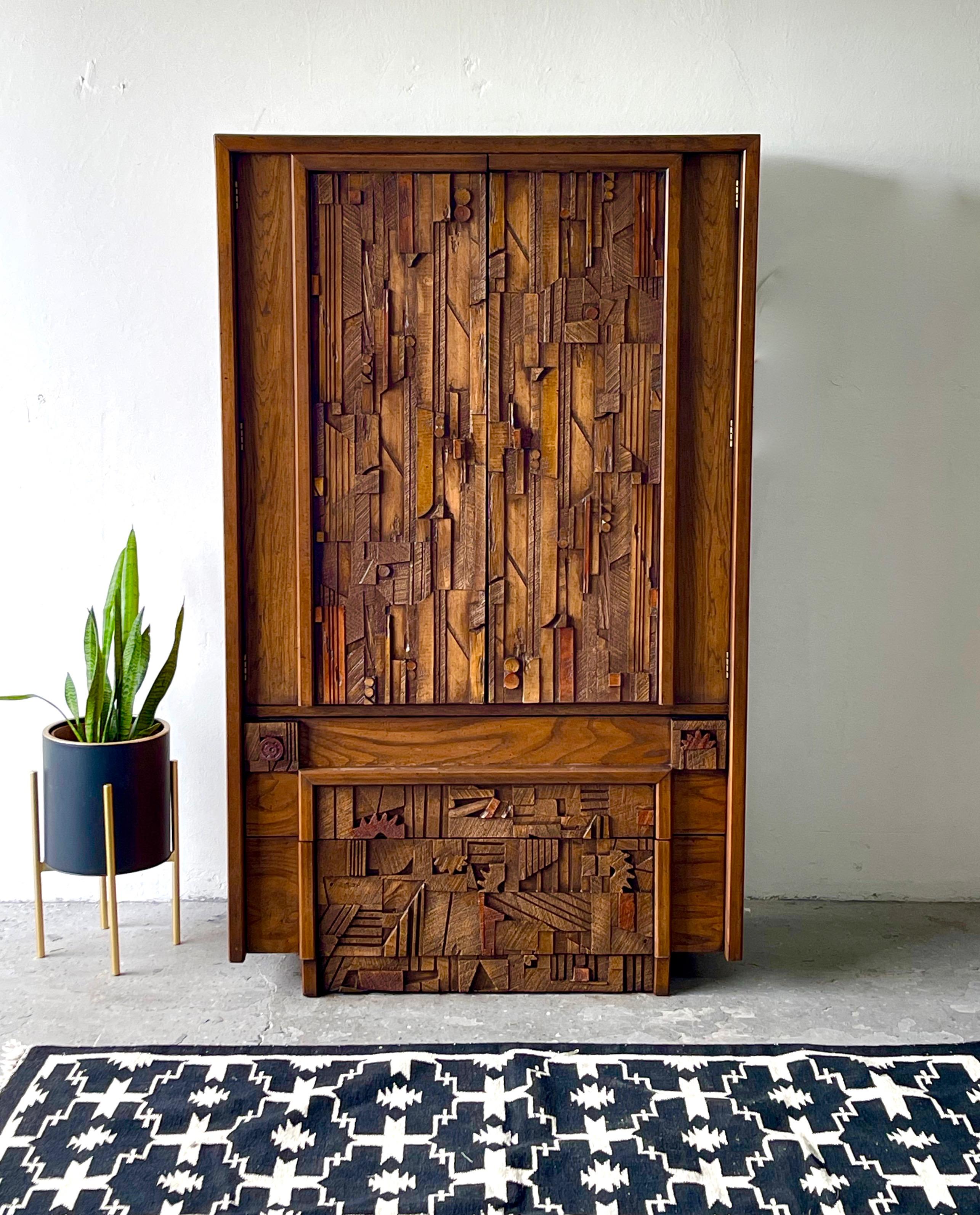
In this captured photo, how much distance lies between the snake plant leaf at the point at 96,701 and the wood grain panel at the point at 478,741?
1.73 feet

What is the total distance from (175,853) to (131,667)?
502mm

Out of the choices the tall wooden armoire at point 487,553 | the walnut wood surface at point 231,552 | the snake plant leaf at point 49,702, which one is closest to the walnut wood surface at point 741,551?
the tall wooden armoire at point 487,553

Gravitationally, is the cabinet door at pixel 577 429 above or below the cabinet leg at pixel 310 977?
above

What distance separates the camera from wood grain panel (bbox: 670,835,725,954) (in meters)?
2.64

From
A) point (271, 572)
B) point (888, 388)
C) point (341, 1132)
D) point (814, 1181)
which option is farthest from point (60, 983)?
point (888, 388)

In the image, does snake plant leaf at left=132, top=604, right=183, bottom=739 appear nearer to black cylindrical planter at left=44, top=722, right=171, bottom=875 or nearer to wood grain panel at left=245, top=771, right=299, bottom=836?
black cylindrical planter at left=44, top=722, right=171, bottom=875

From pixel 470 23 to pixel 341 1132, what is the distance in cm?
263

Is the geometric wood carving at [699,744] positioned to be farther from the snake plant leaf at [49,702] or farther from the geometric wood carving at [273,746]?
the snake plant leaf at [49,702]

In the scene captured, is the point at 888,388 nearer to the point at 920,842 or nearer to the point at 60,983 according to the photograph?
the point at 920,842

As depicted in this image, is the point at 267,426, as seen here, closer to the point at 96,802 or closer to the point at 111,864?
the point at 96,802

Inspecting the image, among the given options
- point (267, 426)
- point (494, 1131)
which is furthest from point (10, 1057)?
point (267, 426)

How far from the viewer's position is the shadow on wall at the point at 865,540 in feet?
9.87

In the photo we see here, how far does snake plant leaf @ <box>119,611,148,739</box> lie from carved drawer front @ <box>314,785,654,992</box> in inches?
21.9

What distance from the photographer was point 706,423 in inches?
100
